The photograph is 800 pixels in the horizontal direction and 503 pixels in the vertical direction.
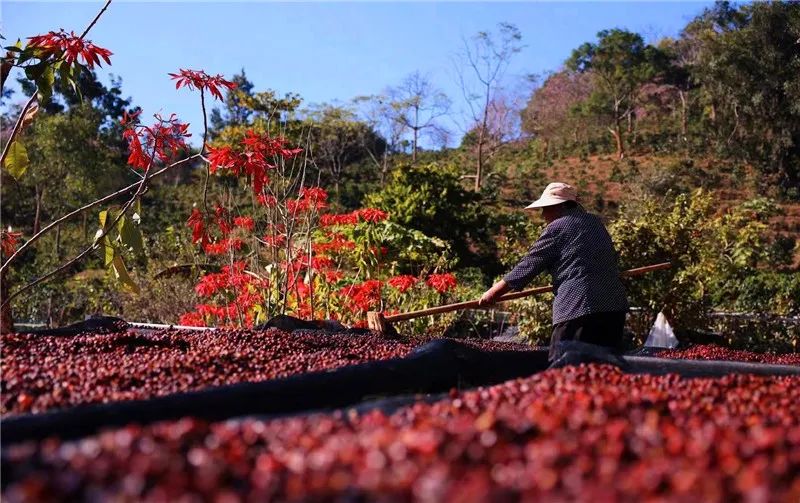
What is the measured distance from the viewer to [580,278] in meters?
3.14

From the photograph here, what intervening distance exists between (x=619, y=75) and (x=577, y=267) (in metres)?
18.6

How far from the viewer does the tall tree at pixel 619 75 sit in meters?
20.7

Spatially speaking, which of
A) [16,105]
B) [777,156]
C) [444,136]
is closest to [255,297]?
[16,105]

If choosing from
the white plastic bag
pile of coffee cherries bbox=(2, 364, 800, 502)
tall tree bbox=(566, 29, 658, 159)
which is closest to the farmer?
pile of coffee cherries bbox=(2, 364, 800, 502)

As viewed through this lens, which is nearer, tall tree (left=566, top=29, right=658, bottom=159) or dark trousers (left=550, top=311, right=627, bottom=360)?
dark trousers (left=550, top=311, right=627, bottom=360)

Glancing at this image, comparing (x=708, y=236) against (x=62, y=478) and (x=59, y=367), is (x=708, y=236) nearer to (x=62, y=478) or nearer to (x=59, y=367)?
(x=59, y=367)

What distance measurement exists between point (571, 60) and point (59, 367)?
25.5 metres

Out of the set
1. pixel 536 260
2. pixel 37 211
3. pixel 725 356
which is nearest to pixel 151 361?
pixel 536 260

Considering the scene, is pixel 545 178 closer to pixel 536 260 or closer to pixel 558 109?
pixel 558 109

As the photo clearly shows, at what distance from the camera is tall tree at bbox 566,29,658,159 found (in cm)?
2070

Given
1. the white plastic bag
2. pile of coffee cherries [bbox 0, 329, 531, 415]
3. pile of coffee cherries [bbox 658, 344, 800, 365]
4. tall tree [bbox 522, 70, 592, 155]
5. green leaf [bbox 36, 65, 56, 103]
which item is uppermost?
tall tree [bbox 522, 70, 592, 155]

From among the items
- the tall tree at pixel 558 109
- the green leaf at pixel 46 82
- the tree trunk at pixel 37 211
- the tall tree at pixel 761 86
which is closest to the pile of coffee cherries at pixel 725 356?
the green leaf at pixel 46 82

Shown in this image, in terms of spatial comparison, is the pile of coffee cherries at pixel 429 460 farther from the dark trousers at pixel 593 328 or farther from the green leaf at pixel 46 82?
the green leaf at pixel 46 82

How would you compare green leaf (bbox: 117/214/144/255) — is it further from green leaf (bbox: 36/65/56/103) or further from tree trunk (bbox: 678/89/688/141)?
tree trunk (bbox: 678/89/688/141)
